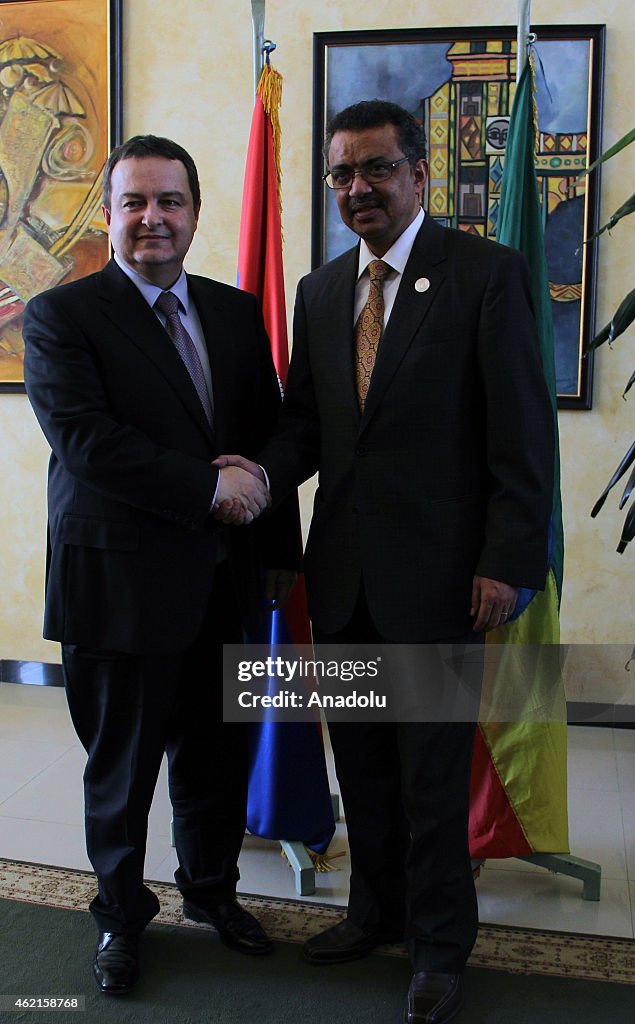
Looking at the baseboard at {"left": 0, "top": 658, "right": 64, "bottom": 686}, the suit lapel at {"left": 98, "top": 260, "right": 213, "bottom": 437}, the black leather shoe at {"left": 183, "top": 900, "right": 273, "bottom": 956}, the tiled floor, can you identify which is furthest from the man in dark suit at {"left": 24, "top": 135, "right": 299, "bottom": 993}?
the baseboard at {"left": 0, "top": 658, "right": 64, "bottom": 686}

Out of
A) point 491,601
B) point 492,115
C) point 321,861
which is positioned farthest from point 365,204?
point 492,115

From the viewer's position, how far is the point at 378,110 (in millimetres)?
1739

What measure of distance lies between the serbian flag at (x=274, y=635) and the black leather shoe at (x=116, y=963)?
0.55 metres

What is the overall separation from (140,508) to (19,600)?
7.50 ft

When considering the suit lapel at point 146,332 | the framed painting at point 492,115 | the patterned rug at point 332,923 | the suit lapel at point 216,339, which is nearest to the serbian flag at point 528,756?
the patterned rug at point 332,923

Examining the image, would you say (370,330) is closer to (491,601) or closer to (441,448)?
(441,448)

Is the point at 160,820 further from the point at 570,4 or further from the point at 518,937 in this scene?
the point at 570,4

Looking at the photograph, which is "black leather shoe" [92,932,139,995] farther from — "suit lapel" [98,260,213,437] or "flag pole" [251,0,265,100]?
"flag pole" [251,0,265,100]

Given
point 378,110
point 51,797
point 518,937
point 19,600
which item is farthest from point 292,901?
point 19,600

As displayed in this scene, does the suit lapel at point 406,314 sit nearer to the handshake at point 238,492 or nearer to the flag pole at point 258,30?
the handshake at point 238,492

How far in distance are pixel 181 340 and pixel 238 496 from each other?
0.35 metres

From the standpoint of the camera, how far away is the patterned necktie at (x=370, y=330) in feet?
5.96

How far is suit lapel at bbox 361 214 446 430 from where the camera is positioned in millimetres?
1747

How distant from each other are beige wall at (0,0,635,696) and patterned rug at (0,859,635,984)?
1.53 metres
